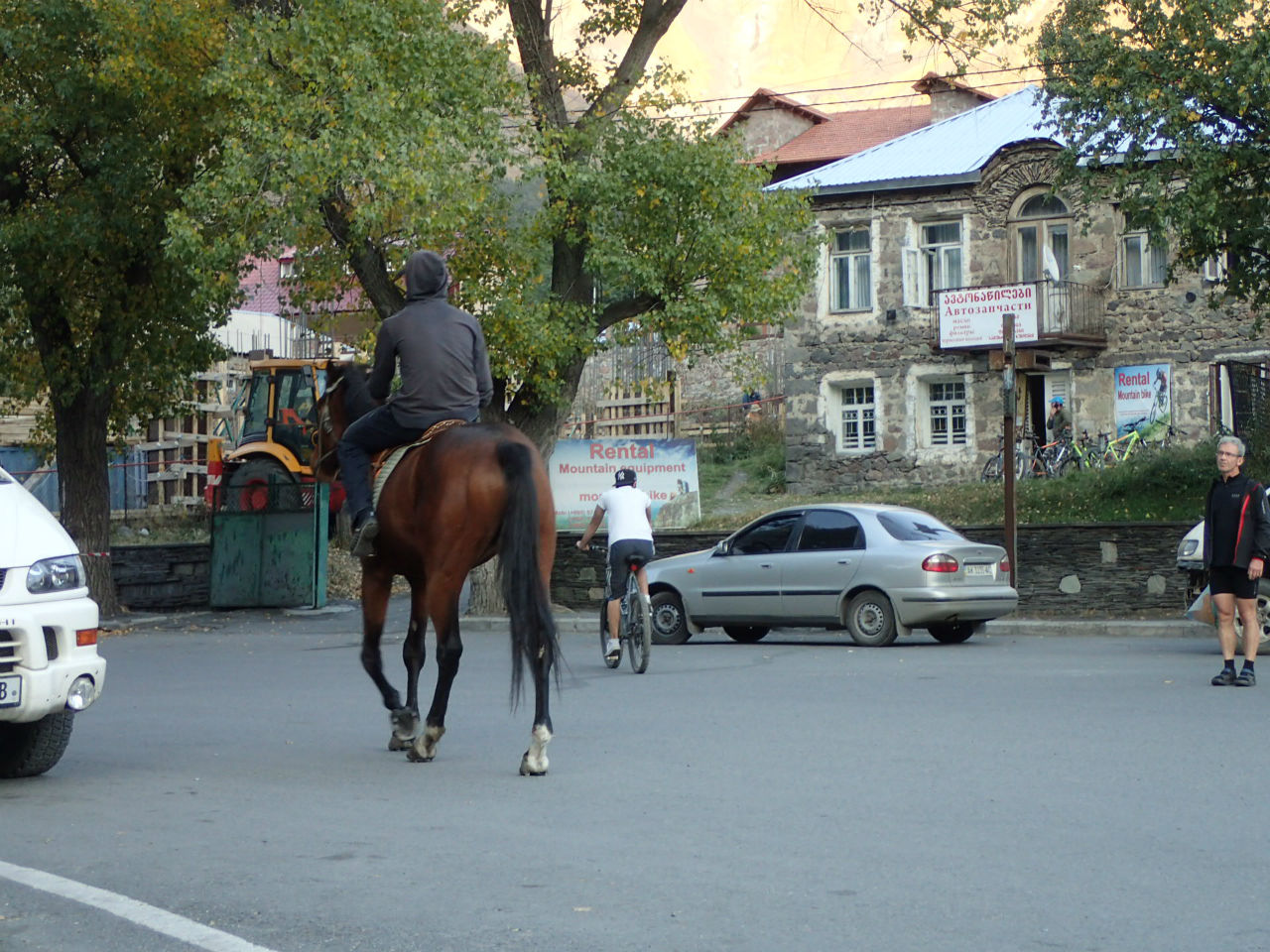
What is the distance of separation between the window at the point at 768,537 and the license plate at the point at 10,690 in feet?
43.7

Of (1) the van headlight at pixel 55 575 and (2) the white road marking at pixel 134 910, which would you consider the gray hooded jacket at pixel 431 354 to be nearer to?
(1) the van headlight at pixel 55 575

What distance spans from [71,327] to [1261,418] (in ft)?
58.0

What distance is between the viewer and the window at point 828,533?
20219 mm

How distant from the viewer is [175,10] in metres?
22.0

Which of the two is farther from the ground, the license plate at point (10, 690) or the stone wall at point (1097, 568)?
the license plate at point (10, 690)

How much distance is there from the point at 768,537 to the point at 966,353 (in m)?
20.4

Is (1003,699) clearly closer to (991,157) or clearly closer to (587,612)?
(587,612)

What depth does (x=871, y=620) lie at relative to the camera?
19906mm

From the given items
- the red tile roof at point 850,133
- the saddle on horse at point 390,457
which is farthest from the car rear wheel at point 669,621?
the red tile roof at point 850,133

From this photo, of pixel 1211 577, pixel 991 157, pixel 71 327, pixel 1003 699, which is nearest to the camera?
pixel 1003 699

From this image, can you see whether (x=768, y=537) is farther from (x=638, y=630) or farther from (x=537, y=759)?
(x=537, y=759)

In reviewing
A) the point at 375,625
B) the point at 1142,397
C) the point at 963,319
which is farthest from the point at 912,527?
the point at 963,319

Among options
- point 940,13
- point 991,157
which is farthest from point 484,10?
point 991,157

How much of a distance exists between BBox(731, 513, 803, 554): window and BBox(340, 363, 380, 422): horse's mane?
1072cm
